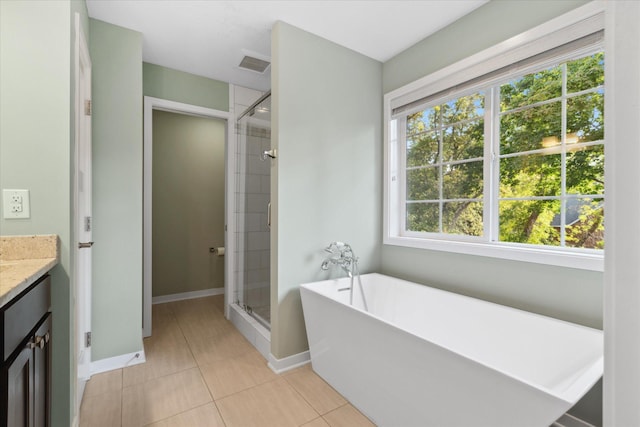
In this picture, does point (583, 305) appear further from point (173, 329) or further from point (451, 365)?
point (173, 329)

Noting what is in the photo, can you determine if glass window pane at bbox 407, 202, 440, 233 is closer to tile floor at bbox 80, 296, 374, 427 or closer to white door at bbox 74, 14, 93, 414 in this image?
tile floor at bbox 80, 296, 374, 427

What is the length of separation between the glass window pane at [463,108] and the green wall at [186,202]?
2447 mm

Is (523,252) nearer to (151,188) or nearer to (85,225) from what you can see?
(85,225)

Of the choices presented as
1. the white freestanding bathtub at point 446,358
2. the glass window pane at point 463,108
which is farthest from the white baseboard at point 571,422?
the glass window pane at point 463,108

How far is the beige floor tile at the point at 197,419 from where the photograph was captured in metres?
1.63

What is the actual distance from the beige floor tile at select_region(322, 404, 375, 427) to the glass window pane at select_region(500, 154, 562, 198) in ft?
5.36

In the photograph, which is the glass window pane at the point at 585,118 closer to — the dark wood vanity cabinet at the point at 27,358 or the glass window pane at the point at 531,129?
the glass window pane at the point at 531,129

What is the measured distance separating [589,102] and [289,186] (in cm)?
182

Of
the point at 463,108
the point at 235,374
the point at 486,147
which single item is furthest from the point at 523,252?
the point at 235,374

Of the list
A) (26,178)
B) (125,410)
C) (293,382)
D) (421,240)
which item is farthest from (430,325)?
(26,178)

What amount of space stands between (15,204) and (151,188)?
1.58m

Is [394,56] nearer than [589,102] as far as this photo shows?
No

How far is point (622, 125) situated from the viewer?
0.35 metres

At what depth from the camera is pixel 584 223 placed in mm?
1705
